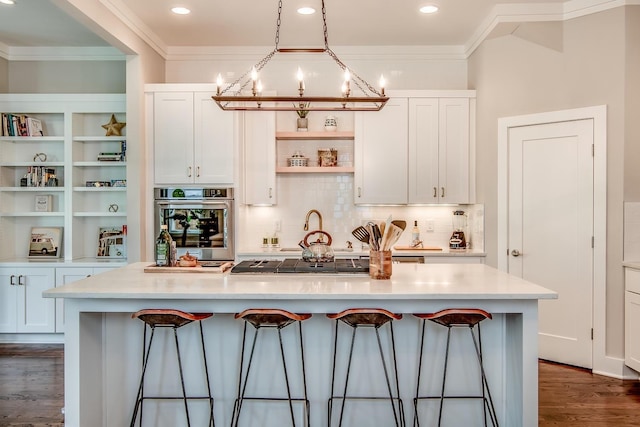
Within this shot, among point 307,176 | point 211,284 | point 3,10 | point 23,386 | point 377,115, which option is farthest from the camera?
point 307,176

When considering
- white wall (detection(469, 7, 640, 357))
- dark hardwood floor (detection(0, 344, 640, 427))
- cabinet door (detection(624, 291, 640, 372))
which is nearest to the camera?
dark hardwood floor (detection(0, 344, 640, 427))

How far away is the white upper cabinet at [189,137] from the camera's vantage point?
4.59 m

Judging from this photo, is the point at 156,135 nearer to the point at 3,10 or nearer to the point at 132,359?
the point at 3,10

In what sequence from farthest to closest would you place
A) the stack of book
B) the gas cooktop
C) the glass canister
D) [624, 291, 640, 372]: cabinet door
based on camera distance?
1. the stack of book
2. [624, 291, 640, 372]: cabinet door
3. the gas cooktop
4. the glass canister

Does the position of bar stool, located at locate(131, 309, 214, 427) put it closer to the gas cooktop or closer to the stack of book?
the gas cooktop

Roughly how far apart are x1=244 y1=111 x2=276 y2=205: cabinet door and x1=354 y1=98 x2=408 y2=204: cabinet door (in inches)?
33.1

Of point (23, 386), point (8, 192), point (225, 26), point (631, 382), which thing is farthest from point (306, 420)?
point (8, 192)

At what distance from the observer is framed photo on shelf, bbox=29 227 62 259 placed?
4.89 meters

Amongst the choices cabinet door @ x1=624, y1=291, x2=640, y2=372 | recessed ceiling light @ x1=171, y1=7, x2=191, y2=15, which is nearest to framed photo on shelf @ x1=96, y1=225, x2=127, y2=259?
recessed ceiling light @ x1=171, y1=7, x2=191, y2=15

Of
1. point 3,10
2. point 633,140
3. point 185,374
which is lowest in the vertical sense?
point 185,374

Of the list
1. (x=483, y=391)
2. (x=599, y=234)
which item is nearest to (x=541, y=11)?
(x=599, y=234)

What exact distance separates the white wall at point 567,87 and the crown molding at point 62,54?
3737 mm

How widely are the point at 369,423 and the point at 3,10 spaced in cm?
433

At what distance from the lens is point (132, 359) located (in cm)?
269
